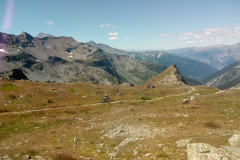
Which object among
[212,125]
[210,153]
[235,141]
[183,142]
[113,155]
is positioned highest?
[210,153]

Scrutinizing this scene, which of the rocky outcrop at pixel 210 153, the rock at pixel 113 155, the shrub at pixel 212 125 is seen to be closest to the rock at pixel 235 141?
the rocky outcrop at pixel 210 153

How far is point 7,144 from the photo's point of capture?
24797 millimetres

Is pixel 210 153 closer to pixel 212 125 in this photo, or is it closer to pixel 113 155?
pixel 113 155

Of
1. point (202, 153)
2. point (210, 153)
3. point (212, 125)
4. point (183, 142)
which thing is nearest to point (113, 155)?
point (183, 142)

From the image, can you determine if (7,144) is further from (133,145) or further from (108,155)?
(133,145)

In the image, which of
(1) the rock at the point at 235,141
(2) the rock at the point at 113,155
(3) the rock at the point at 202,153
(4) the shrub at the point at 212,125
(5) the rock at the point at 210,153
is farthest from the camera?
(4) the shrub at the point at 212,125

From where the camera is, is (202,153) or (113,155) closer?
(202,153)

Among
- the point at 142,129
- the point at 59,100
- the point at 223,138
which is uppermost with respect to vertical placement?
the point at 223,138

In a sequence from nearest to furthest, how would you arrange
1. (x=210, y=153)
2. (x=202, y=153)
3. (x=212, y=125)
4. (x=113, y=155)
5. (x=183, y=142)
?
1. (x=210, y=153)
2. (x=202, y=153)
3. (x=113, y=155)
4. (x=183, y=142)
5. (x=212, y=125)

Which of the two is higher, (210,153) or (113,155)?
(210,153)

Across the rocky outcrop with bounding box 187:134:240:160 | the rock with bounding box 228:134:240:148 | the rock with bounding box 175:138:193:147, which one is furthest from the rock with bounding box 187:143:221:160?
the rock with bounding box 228:134:240:148

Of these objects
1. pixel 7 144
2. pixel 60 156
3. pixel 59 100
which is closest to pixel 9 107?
pixel 59 100

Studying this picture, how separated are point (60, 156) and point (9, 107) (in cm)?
4529

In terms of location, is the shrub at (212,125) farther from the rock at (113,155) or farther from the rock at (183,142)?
the rock at (113,155)
